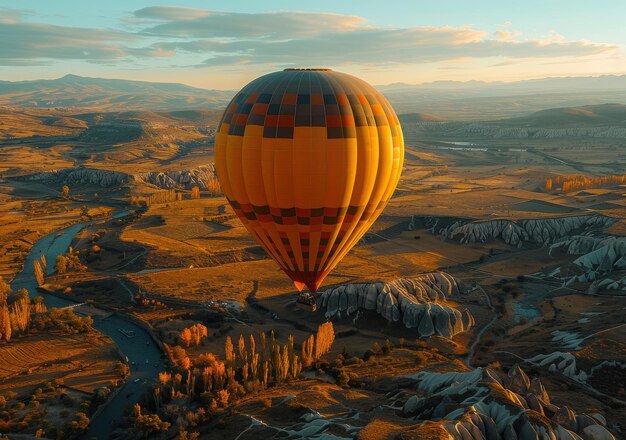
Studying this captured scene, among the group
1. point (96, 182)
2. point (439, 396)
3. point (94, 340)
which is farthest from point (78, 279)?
point (96, 182)

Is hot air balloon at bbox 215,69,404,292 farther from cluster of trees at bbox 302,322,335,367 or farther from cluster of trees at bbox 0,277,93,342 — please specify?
cluster of trees at bbox 0,277,93,342

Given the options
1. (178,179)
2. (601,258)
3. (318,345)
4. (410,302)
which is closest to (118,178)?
(178,179)

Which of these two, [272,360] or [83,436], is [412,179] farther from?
[83,436]

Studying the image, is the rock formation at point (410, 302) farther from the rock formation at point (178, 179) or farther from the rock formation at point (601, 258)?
the rock formation at point (178, 179)

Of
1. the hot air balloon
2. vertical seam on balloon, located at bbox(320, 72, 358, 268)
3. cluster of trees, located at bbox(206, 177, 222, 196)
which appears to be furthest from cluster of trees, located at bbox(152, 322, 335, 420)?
cluster of trees, located at bbox(206, 177, 222, 196)

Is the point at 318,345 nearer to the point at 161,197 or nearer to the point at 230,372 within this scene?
the point at 230,372

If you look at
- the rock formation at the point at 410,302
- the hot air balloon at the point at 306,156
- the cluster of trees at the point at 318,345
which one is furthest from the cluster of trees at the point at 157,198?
the hot air balloon at the point at 306,156
